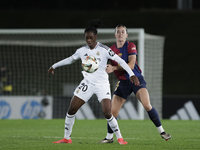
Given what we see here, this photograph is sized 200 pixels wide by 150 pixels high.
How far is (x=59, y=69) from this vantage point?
16891mm

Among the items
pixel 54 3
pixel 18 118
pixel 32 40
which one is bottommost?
pixel 18 118

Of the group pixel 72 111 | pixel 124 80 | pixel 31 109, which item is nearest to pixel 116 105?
pixel 124 80

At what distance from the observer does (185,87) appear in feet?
60.0

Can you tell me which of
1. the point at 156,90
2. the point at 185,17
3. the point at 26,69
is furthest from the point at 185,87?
the point at 26,69

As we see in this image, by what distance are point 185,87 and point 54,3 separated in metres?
7.29

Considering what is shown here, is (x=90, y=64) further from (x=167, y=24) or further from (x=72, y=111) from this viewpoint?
(x=167, y=24)

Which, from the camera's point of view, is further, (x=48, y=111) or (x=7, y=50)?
(x=7, y=50)

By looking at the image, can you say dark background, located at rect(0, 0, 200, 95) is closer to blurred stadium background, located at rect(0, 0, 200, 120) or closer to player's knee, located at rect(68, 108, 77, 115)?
blurred stadium background, located at rect(0, 0, 200, 120)

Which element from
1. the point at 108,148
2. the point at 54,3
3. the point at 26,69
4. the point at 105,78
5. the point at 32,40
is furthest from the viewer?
the point at 54,3

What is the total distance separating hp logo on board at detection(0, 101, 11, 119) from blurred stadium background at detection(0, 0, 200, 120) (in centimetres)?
193

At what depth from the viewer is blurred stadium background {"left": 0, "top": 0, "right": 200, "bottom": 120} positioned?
16.5m

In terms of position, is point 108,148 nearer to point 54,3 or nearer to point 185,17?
point 185,17

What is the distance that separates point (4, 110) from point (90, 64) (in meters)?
7.65

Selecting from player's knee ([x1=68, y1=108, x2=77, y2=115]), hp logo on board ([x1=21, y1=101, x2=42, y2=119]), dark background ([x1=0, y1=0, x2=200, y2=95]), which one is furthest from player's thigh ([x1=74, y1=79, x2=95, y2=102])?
dark background ([x1=0, y1=0, x2=200, y2=95])
